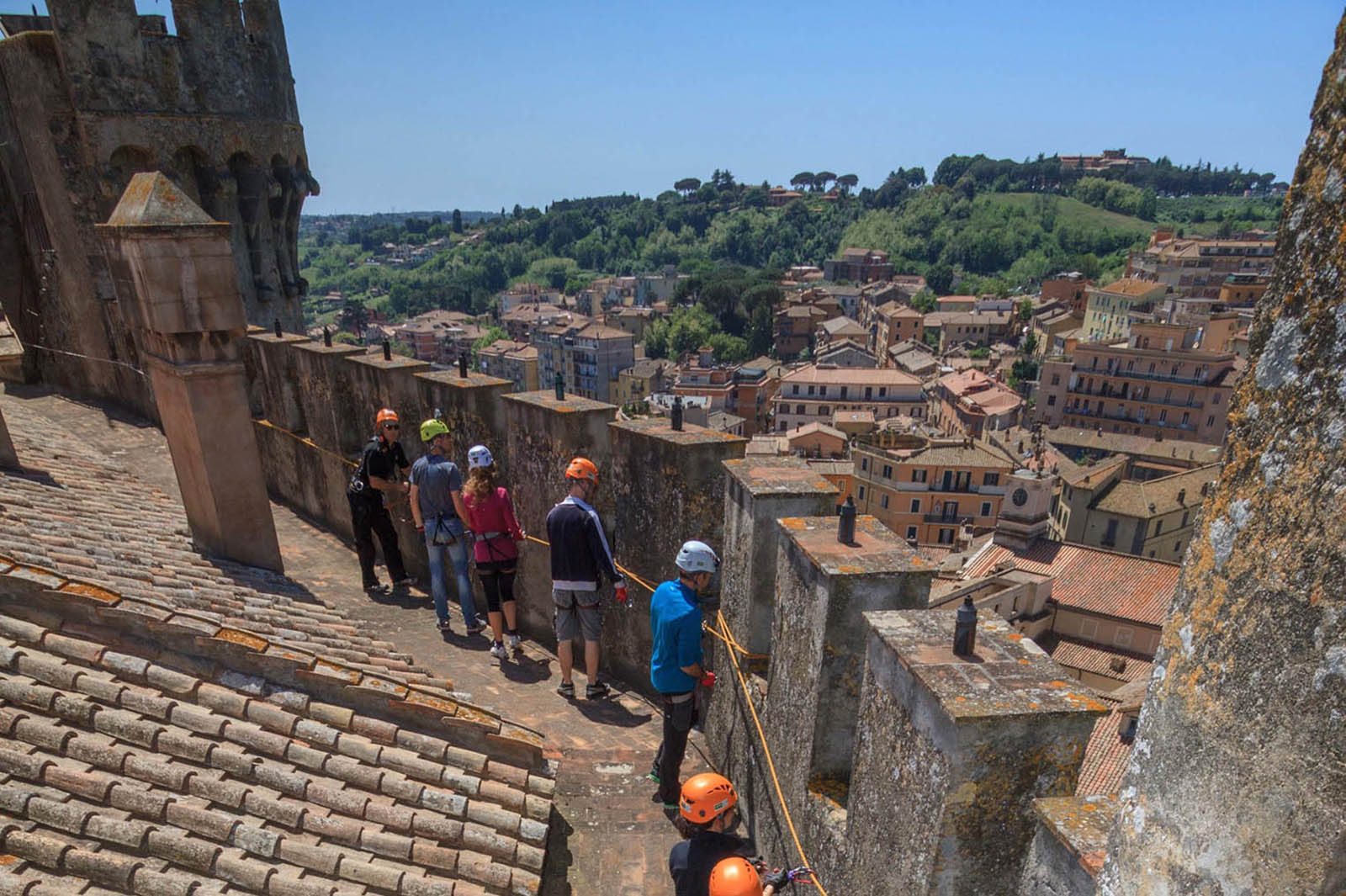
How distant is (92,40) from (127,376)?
509 centimetres

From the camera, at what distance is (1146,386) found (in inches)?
2499

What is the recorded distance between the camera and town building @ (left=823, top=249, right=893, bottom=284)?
5782 inches

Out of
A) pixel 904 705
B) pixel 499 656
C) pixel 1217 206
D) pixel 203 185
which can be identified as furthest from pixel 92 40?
pixel 1217 206

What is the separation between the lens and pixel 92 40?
1060 cm

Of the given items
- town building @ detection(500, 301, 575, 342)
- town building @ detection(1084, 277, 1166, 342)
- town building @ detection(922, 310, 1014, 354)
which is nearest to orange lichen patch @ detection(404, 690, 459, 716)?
town building @ detection(1084, 277, 1166, 342)

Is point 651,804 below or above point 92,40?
below

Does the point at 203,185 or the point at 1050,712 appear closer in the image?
the point at 1050,712

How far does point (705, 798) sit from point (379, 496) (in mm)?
5366

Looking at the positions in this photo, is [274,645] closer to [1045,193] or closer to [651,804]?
[651,804]

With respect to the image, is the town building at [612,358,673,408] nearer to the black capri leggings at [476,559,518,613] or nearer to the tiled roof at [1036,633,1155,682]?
the tiled roof at [1036,633,1155,682]

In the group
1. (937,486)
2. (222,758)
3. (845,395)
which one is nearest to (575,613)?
(222,758)

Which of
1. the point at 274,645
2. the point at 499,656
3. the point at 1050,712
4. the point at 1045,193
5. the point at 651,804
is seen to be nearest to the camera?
the point at 1050,712

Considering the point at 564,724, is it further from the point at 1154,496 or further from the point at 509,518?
the point at 1154,496

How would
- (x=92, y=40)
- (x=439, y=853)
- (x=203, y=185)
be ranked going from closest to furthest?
(x=439, y=853) → (x=92, y=40) → (x=203, y=185)
